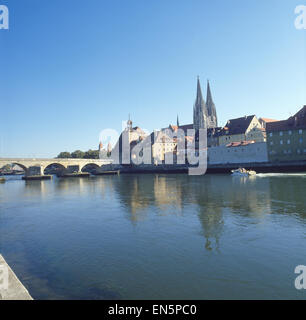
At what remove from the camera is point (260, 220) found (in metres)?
16.4

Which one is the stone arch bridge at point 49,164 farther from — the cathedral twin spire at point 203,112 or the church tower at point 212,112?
the church tower at point 212,112

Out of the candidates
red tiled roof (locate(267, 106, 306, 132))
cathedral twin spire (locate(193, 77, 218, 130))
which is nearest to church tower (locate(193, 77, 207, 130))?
cathedral twin spire (locate(193, 77, 218, 130))

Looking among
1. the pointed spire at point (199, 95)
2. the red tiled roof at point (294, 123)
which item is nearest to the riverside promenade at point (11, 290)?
the red tiled roof at point (294, 123)

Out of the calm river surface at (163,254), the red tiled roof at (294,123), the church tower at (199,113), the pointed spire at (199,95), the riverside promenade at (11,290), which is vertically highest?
the pointed spire at (199,95)

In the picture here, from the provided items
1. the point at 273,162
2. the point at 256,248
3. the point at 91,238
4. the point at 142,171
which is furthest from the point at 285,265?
the point at 142,171

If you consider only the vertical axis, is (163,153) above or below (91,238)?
above

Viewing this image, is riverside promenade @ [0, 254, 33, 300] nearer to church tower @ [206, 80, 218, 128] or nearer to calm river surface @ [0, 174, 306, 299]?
calm river surface @ [0, 174, 306, 299]

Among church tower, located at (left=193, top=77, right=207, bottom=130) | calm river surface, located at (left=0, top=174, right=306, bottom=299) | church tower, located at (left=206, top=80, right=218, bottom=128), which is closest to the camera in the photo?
calm river surface, located at (left=0, top=174, right=306, bottom=299)

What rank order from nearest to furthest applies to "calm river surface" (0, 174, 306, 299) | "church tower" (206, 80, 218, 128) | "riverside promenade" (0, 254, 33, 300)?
"riverside promenade" (0, 254, 33, 300)
"calm river surface" (0, 174, 306, 299)
"church tower" (206, 80, 218, 128)

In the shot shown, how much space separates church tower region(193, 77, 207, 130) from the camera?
4921 inches

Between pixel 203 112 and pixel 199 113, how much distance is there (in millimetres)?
2059

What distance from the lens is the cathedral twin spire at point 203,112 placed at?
412ft
